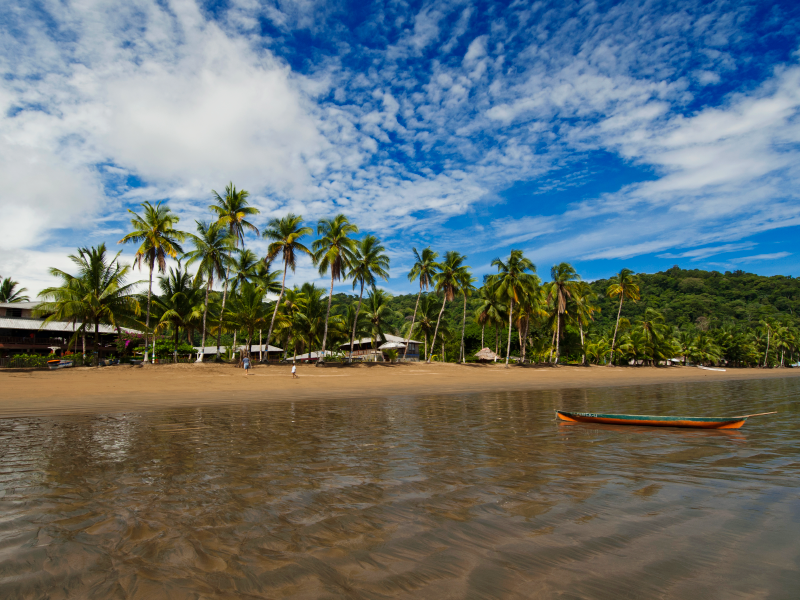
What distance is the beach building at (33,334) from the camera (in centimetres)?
3848

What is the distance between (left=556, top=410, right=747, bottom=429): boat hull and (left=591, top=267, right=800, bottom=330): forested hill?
91152 mm

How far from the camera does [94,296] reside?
99.7ft

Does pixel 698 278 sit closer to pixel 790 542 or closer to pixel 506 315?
pixel 506 315

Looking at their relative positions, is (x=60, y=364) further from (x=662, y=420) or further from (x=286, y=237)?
(x=662, y=420)

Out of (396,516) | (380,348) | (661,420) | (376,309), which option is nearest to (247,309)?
(376,309)

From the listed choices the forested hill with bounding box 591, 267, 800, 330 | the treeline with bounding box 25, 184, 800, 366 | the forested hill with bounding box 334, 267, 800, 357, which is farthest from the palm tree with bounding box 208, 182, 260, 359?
the forested hill with bounding box 591, 267, 800, 330

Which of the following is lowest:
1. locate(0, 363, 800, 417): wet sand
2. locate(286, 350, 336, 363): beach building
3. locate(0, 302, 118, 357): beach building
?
locate(0, 363, 800, 417): wet sand

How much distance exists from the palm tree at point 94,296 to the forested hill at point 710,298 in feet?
296

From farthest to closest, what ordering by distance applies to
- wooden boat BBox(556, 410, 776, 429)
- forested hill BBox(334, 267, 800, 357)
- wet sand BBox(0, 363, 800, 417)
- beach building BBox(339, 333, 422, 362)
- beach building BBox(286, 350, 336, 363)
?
forested hill BBox(334, 267, 800, 357), beach building BBox(339, 333, 422, 362), beach building BBox(286, 350, 336, 363), wet sand BBox(0, 363, 800, 417), wooden boat BBox(556, 410, 776, 429)

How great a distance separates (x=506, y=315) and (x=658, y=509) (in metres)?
51.3

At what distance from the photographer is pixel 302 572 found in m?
3.38

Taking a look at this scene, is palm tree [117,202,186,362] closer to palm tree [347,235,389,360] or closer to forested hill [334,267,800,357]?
palm tree [347,235,389,360]

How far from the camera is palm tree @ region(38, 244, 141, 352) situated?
1137 inches

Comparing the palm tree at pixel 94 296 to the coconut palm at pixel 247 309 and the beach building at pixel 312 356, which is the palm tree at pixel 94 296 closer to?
the coconut palm at pixel 247 309
